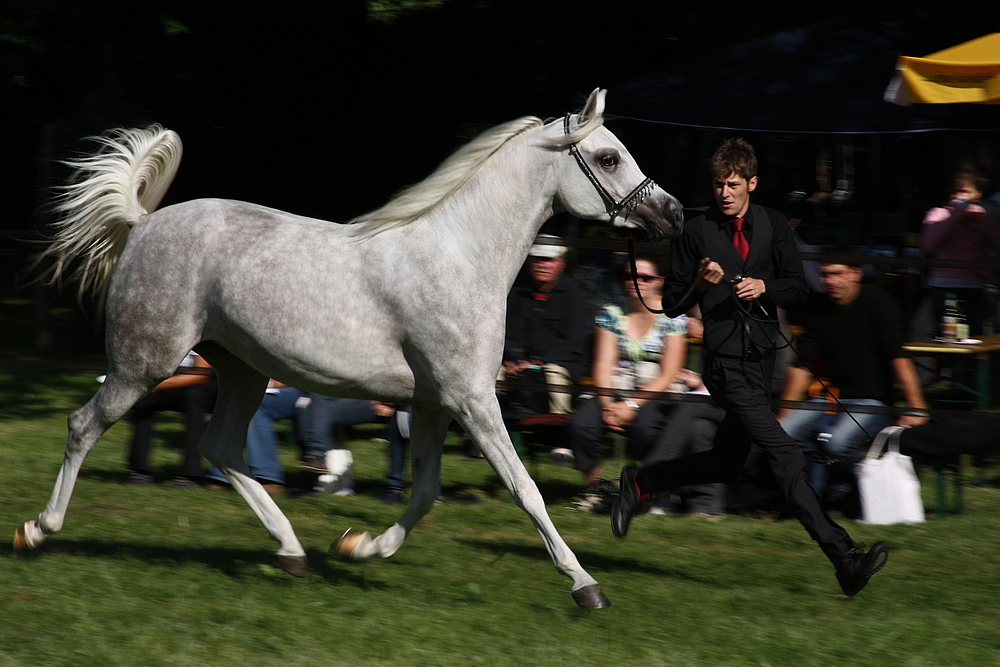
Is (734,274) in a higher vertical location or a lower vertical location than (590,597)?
higher

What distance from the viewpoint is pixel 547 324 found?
21.7ft

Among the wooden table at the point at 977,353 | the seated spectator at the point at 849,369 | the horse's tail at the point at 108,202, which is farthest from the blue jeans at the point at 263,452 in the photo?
the wooden table at the point at 977,353

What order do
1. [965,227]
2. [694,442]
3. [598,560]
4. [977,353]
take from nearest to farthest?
1. [598,560]
2. [694,442]
3. [977,353]
4. [965,227]

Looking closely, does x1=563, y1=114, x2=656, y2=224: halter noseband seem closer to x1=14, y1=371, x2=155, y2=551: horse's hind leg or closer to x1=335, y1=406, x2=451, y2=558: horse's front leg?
x1=335, y1=406, x2=451, y2=558: horse's front leg

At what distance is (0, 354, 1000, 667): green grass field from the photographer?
3943 mm

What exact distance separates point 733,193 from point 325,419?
308 centimetres

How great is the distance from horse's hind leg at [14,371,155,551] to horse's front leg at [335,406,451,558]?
117 centimetres

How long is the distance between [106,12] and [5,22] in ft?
4.61

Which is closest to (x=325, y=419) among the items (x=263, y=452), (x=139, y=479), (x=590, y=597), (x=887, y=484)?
(x=263, y=452)

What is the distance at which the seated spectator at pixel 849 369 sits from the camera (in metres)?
Result: 6.26

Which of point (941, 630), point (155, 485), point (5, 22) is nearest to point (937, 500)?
point (941, 630)

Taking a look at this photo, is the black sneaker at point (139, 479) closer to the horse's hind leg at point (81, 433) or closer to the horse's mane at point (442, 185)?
the horse's hind leg at point (81, 433)

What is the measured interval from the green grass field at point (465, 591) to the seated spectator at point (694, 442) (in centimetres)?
20

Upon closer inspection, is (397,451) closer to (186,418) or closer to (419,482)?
(186,418)
